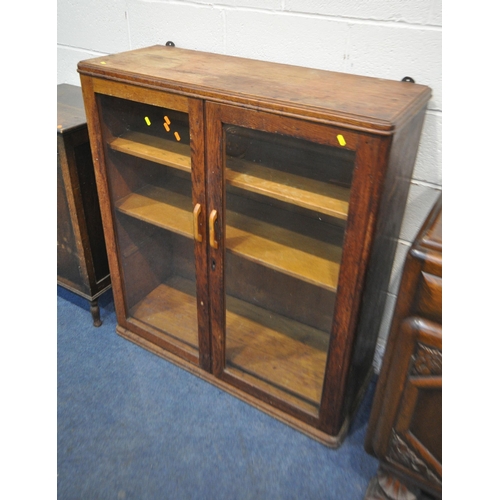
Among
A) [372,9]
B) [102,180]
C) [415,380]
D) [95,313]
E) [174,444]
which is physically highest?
[372,9]

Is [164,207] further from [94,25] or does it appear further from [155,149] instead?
[94,25]

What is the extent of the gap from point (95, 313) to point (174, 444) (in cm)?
70

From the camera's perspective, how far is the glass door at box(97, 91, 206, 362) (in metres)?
1.42

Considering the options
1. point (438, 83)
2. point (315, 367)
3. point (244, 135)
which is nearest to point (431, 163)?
point (438, 83)

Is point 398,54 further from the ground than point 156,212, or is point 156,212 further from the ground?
point 398,54

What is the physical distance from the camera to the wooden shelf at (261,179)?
121 centimetres

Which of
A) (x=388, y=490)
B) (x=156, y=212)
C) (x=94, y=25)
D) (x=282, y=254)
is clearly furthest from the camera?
(x=94, y=25)

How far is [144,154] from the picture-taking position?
1.47 metres

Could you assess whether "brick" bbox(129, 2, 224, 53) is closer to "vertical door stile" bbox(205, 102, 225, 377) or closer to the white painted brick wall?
the white painted brick wall

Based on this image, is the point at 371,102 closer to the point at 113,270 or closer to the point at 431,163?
the point at 431,163

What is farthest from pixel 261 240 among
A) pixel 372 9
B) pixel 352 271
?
pixel 372 9

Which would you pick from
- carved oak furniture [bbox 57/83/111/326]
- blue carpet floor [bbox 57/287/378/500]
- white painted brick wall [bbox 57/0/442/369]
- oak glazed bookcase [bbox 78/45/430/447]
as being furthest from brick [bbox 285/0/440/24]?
blue carpet floor [bbox 57/287/378/500]

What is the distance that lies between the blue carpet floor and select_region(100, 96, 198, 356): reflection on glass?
0.69 ft

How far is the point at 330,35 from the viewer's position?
1355 millimetres
